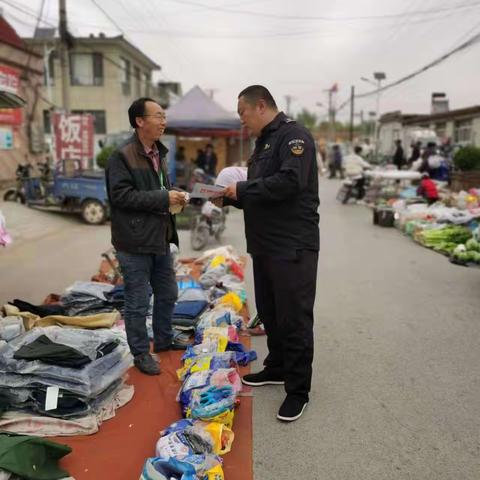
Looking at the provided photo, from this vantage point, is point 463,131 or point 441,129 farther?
point 441,129

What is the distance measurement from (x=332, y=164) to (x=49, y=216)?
68.1ft

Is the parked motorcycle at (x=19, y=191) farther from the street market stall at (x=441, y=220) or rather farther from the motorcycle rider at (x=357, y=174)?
the motorcycle rider at (x=357, y=174)

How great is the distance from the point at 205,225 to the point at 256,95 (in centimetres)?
618

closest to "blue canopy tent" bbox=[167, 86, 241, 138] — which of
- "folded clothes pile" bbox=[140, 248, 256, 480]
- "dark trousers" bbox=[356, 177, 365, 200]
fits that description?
"dark trousers" bbox=[356, 177, 365, 200]

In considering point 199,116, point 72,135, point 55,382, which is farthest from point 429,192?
point 55,382

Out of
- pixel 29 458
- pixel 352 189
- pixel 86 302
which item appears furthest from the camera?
pixel 352 189

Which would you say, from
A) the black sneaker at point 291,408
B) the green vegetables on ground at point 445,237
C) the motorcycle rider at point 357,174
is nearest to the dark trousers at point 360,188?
the motorcycle rider at point 357,174

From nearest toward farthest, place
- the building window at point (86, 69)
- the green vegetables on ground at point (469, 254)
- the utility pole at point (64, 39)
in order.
Answer: the green vegetables on ground at point (469, 254), the utility pole at point (64, 39), the building window at point (86, 69)

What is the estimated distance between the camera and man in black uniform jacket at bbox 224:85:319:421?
327 cm

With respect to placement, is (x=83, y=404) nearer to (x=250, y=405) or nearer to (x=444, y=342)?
(x=250, y=405)

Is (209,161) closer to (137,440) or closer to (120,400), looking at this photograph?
(120,400)

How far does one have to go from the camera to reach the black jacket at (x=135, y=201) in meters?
3.63

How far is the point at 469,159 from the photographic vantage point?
15.9 m

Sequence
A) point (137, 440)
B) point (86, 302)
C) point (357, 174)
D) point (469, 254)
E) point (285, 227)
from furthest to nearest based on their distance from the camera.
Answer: point (357, 174)
point (469, 254)
point (86, 302)
point (285, 227)
point (137, 440)
